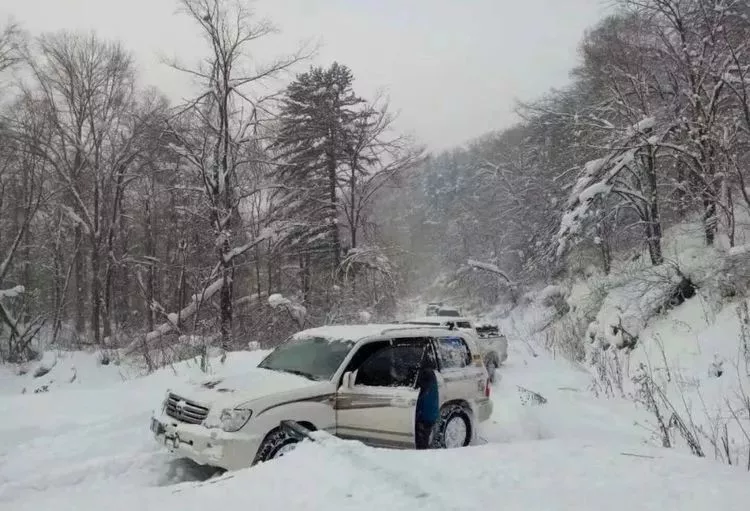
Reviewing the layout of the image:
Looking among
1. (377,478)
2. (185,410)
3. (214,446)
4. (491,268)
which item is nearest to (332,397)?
(214,446)

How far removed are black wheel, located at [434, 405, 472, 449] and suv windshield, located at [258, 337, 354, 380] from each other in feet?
5.44

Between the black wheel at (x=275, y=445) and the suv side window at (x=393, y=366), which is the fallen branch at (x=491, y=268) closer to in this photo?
the suv side window at (x=393, y=366)

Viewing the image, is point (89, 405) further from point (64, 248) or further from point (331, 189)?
point (64, 248)

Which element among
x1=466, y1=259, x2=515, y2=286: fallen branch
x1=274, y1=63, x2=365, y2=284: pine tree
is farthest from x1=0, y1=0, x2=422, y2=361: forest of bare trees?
x1=466, y1=259, x2=515, y2=286: fallen branch

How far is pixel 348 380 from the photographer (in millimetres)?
7102

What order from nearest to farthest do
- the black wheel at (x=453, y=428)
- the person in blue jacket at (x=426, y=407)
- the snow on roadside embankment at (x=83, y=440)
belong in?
the snow on roadside embankment at (x=83, y=440) → the person in blue jacket at (x=426, y=407) → the black wheel at (x=453, y=428)

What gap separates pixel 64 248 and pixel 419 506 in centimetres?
4179

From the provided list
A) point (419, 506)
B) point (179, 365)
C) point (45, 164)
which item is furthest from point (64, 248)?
point (419, 506)

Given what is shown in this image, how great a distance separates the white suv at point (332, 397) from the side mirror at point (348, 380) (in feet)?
0.04

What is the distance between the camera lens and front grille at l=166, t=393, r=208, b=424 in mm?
6465

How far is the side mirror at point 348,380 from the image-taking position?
23.2 ft

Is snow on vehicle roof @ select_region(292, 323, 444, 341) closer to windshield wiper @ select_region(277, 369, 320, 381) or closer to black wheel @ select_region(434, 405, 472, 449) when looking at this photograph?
windshield wiper @ select_region(277, 369, 320, 381)

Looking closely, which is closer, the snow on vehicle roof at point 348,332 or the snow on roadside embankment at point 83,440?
the snow on roadside embankment at point 83,440

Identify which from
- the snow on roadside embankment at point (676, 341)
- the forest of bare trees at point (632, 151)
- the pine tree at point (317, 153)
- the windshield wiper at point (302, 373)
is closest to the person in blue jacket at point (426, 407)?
the windshield wiper at point (302, 373)
